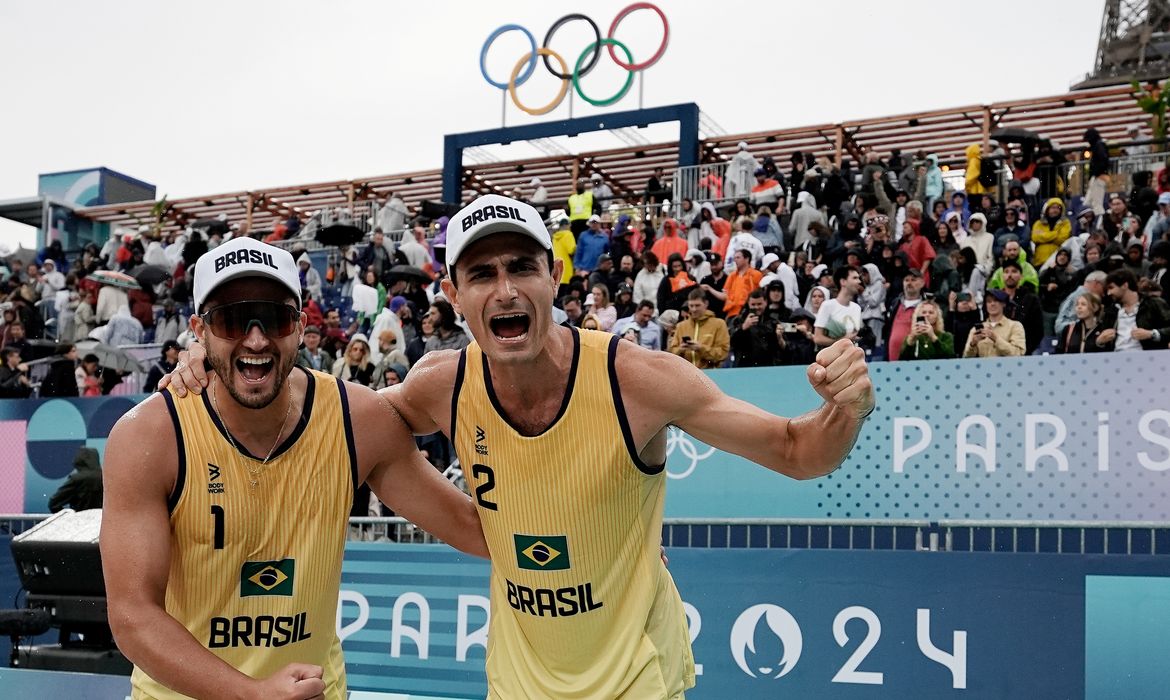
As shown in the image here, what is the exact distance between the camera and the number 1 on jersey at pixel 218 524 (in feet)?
12.0

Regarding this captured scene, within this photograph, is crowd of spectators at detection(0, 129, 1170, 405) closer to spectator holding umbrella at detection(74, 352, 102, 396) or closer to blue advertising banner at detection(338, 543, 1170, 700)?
spectator holding umbrella at detection(74, 352, 102, 396)

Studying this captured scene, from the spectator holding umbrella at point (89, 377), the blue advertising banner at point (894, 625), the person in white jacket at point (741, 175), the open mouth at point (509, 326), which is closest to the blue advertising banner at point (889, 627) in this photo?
the blue advertising banner at point (894, 625)

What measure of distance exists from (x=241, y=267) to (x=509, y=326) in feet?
2.79

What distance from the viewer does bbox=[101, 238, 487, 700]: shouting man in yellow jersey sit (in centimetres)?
351

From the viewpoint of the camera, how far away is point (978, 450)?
370 inches

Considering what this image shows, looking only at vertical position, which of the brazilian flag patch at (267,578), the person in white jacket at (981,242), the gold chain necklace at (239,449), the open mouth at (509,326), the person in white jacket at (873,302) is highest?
the person in white jacket at (981,242)

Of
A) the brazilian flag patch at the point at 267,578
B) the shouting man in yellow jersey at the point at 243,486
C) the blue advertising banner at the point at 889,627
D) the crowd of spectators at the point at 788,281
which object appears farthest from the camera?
the crowd of spectators at the point at 788,281

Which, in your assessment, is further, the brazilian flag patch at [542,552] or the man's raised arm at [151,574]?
the brazilian flag patch at [542,552]

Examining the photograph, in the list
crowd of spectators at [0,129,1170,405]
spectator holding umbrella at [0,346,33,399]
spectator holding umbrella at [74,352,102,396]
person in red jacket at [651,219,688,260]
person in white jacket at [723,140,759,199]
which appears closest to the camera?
crowd of spectators at [0,129,1170,405]

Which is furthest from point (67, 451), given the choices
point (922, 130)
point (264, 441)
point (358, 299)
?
point (922, 130)

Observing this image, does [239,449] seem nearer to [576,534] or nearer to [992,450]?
[576,534]

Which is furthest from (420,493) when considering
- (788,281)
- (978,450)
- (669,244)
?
(669,244)

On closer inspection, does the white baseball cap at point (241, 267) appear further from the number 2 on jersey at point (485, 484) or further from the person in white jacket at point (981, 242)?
the person in white jacket at point (981, 242)

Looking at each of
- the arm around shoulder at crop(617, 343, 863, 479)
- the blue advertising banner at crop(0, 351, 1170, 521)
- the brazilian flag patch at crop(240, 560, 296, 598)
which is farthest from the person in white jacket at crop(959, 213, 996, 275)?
the brazilian flag patch at crop(240, 560, 296, 598)
